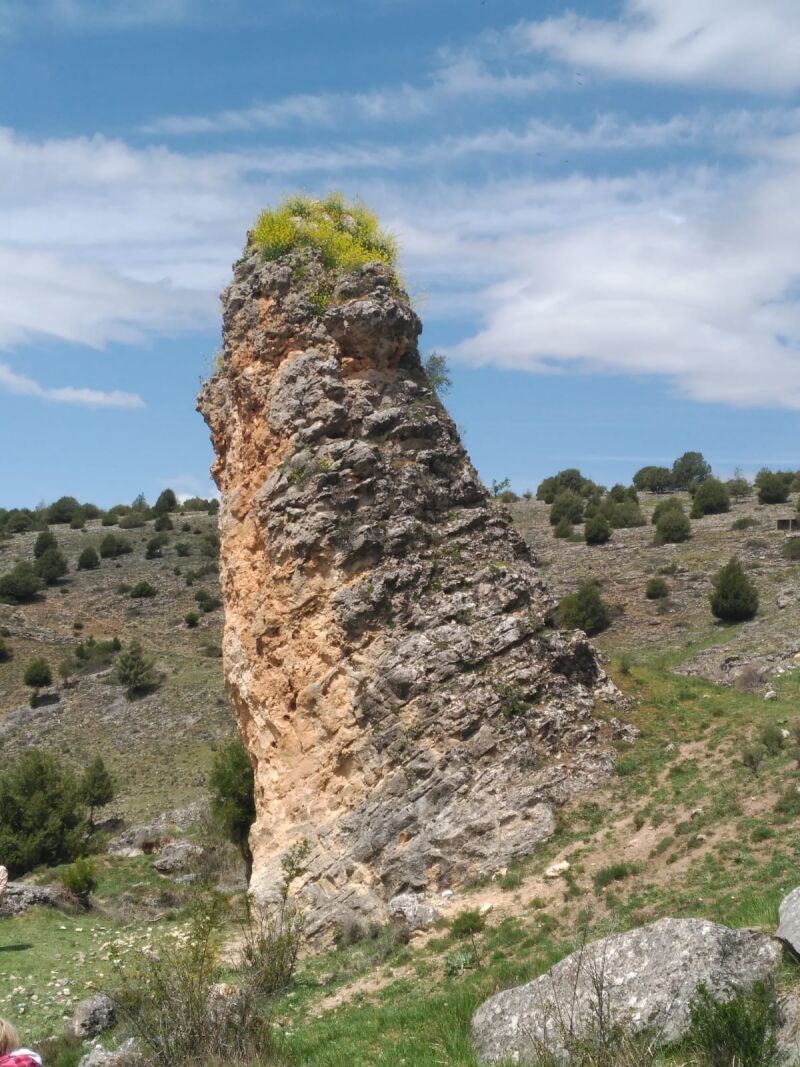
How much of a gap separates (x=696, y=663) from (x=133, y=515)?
62.3 m

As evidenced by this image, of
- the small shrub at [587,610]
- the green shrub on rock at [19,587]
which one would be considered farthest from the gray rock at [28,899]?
the green shrub on rock at [19,587]

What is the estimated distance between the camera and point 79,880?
2241 cm

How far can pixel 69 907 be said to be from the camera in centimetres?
2194

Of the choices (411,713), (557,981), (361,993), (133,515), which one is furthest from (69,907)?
(133,515)

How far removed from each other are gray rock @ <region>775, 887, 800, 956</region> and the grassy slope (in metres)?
0.22

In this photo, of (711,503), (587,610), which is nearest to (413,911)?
(587,610)

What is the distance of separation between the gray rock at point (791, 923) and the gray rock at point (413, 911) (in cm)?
647

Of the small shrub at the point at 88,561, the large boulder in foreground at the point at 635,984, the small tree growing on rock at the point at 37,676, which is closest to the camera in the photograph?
the large boulder in foreground at the point at 635,984

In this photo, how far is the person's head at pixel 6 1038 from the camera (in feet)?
17.5

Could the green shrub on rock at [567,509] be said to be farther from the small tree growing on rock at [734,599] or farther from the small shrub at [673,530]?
the small tree growing on rock at [734,599]

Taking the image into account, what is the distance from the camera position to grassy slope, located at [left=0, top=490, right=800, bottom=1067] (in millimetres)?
10250

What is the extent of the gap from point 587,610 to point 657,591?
179 inches

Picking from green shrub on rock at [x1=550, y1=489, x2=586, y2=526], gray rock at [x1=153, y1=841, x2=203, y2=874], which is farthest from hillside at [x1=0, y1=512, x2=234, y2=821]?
green shrub on rock at [x1=550, y1=489, x2=586, y2=526]

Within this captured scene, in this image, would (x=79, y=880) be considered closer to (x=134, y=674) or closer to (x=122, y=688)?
(x=134, y=674)
